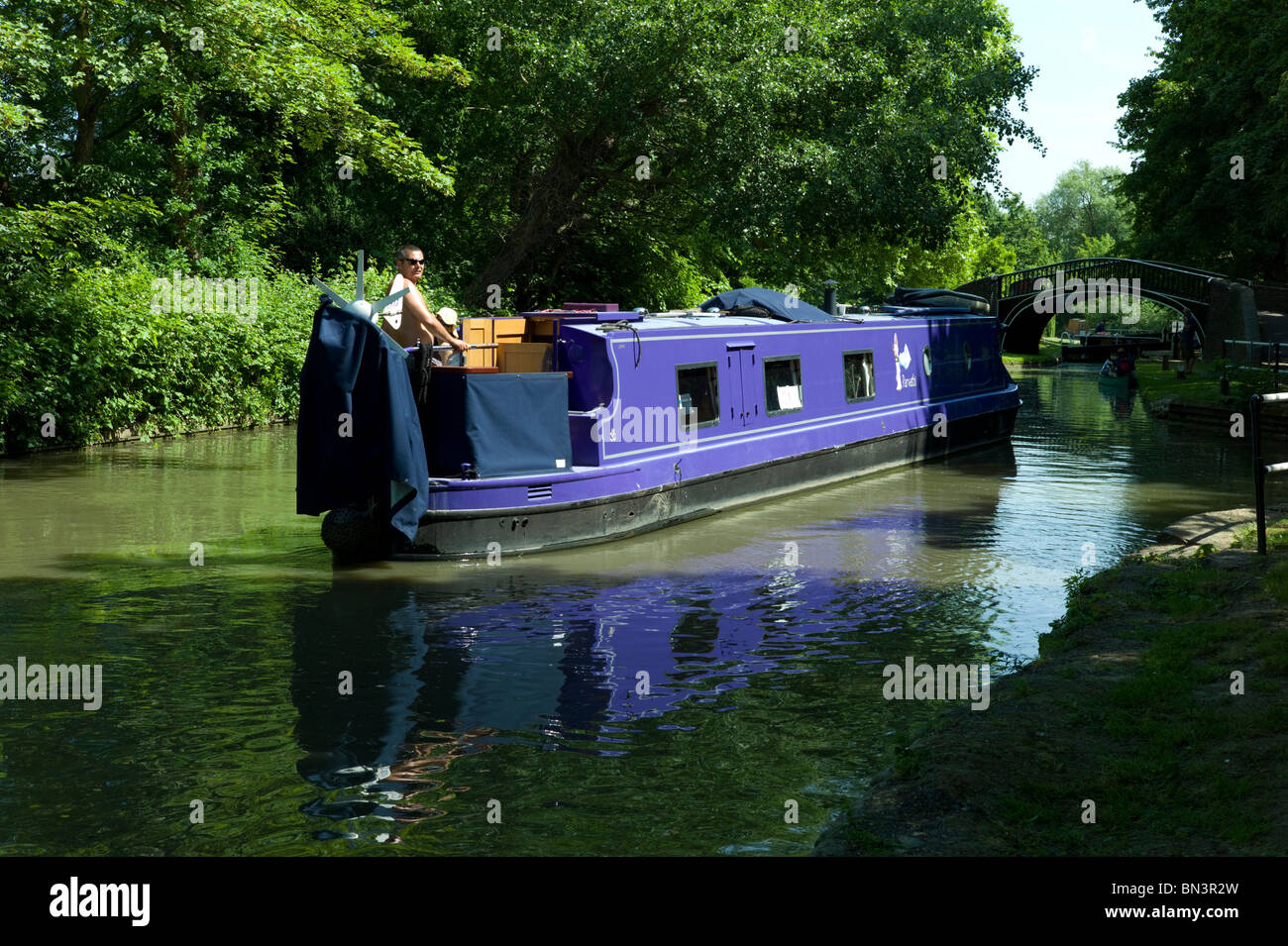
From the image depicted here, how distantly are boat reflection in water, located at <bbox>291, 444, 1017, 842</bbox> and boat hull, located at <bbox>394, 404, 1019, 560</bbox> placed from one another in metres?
0.21

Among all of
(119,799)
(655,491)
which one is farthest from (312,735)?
(655,491)

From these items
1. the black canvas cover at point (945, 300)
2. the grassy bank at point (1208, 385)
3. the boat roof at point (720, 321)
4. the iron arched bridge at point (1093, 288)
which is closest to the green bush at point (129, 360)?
the boat roof at point (720, 321)

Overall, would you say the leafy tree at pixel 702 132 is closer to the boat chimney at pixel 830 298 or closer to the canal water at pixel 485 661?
the boat chimney at pixel 830 298

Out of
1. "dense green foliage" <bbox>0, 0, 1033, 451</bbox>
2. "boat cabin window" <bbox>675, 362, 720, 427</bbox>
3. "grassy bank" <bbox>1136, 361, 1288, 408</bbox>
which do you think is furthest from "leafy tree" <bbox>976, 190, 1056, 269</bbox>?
"boat cabin window" <bbox>675, 362, 720, 427</bbox>

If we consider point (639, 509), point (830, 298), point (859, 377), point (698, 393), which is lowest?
point (639, 509)

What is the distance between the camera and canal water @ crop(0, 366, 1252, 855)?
5.16 meters

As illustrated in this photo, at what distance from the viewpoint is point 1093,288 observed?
4544 cm

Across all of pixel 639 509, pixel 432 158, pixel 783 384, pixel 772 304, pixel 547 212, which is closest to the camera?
pixel 639 509

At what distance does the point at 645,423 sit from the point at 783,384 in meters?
3.05

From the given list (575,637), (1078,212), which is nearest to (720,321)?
(575,637)

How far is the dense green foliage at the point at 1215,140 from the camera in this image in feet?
99.4

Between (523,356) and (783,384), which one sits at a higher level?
(523,356)

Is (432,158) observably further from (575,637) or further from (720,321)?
(575,637)

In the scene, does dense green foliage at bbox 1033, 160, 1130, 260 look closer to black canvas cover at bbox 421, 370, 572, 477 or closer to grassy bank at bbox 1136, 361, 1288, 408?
grassy bank at bbox 1136, 361, 1288, 408
